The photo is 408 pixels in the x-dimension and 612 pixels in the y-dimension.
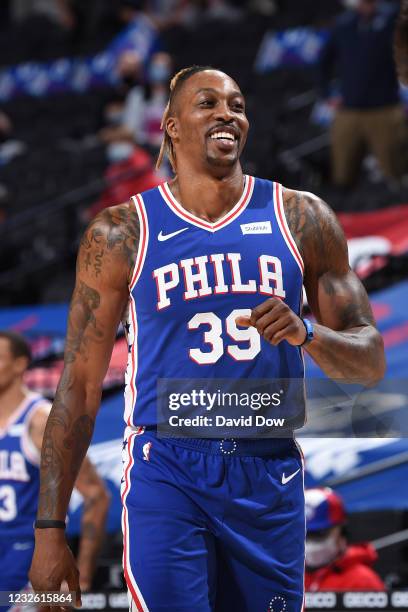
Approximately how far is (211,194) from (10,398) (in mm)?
2555

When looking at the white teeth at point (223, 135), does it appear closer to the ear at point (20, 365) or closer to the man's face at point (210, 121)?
the man's face at point (210, 121)

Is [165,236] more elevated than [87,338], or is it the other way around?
[165,236]

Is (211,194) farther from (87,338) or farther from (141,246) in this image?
(87,338)

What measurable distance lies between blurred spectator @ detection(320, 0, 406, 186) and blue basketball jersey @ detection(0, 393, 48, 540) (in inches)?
197

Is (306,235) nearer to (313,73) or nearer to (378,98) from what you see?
(378,98)

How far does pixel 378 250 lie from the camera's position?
9555 millimetres

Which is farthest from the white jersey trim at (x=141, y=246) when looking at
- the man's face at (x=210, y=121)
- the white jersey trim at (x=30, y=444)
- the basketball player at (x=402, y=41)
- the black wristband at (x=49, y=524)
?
the white jersey trim at (x=30, y=444)

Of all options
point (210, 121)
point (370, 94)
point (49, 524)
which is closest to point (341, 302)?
point (210, 121)

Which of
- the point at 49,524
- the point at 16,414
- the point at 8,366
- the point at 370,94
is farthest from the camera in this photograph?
the point at 370,94

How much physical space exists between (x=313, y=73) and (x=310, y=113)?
2.53 feet

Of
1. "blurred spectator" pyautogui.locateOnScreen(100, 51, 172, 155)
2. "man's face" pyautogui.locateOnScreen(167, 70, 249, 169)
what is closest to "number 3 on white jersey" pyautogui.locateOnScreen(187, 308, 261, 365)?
"man's face" pyautogui.locateOnScreen(167, 70, 249, 169)

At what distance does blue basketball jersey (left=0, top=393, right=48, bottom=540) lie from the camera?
5.50 m

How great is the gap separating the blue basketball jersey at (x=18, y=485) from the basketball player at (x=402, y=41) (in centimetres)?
339

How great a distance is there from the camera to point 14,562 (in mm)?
5426
